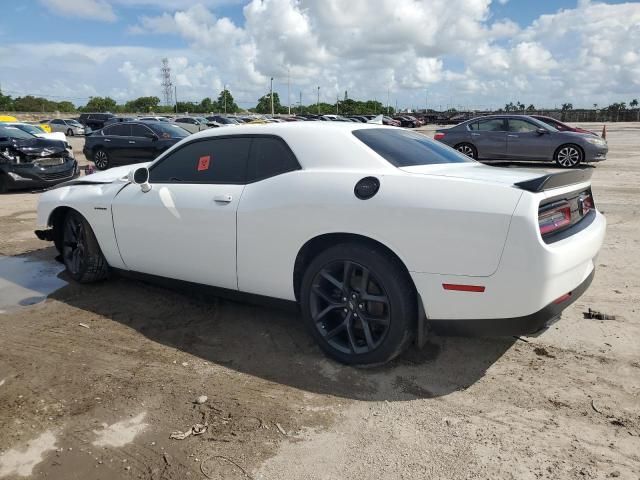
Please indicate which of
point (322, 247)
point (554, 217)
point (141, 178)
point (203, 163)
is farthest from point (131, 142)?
point (554, 217)

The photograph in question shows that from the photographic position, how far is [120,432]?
279 centimetres

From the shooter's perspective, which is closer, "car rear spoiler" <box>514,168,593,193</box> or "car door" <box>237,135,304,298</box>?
"car rear spoiler" <box>514,168,593,193</box>

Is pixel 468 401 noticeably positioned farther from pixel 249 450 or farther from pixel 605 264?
pixel 605 264

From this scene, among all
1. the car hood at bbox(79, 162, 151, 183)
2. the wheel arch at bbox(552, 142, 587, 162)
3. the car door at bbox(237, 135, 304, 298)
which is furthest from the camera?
the wheel arch at bbox(552, 142, 587, 162)

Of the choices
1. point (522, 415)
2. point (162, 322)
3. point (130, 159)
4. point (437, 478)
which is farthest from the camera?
point (130, 159)

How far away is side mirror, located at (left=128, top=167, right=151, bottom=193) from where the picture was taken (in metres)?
4.28

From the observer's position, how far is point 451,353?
3.65m

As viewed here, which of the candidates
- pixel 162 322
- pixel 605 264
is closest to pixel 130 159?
pixel 162 322

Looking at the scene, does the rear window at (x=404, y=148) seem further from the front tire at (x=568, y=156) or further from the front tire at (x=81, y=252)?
the front tire at (x=568, y=156)

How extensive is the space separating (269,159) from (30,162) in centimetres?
943

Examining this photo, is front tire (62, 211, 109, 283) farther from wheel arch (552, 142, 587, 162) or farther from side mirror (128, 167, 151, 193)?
wheel arch (552, 142, 587, 162)

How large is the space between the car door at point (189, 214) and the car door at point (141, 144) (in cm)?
1078

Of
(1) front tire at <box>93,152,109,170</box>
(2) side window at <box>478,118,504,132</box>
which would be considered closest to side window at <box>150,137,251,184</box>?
(2) side window at <box>478,118,504,132</box>

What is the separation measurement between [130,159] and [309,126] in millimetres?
12734
